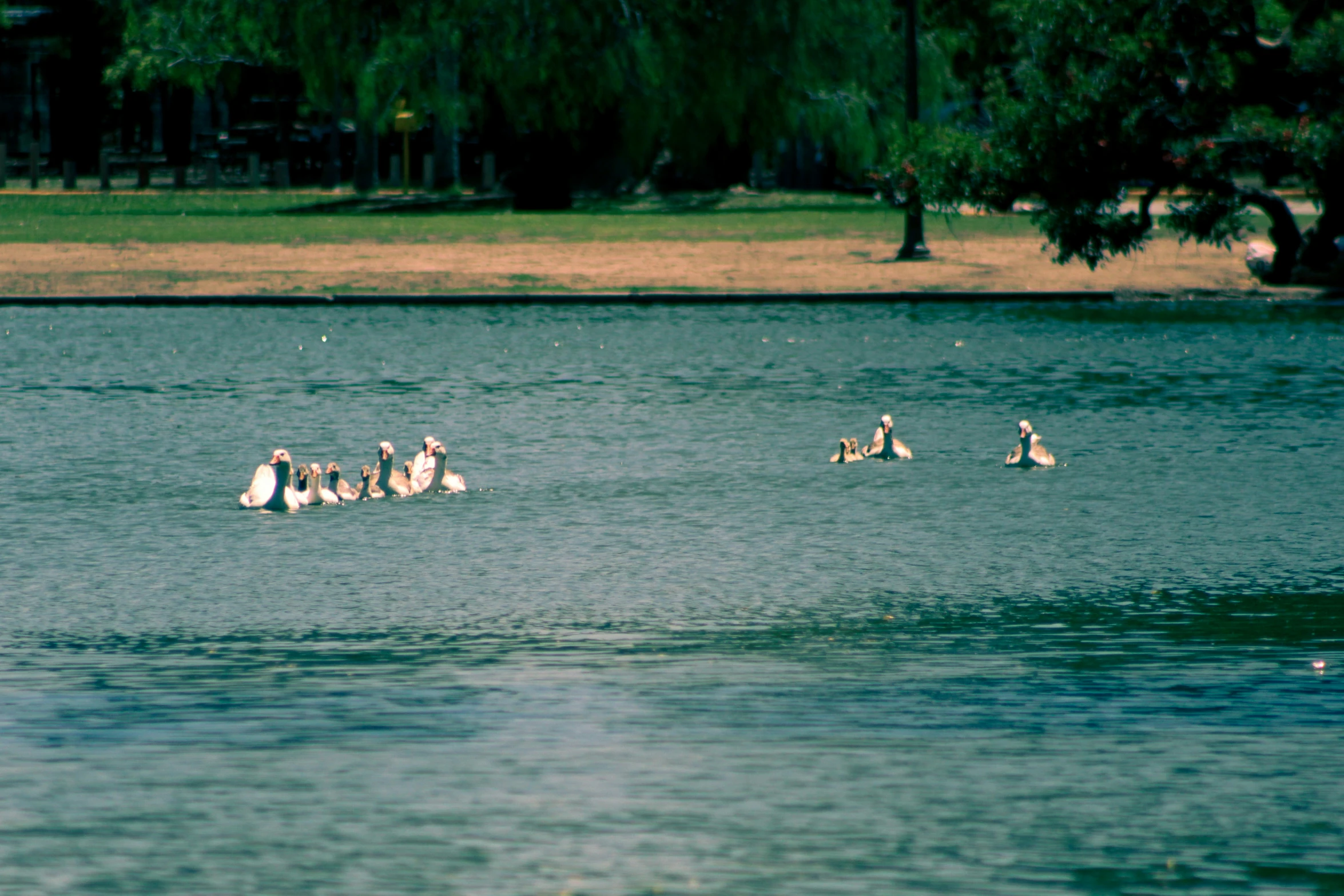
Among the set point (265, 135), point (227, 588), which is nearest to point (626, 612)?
point (227, 588)

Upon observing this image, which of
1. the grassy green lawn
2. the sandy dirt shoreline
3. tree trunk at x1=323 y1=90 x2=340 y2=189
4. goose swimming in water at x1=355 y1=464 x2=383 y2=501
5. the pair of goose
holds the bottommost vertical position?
goose swimming in water at x1=355 y1=464 x2=383 y2=501

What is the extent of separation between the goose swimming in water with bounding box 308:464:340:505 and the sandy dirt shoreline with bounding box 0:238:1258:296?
1489 centimetres

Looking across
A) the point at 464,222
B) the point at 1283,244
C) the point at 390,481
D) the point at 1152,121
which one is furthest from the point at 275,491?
the point at 464,222

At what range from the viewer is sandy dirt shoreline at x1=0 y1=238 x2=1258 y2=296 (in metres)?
26.0

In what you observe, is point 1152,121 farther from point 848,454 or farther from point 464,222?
point 464,222

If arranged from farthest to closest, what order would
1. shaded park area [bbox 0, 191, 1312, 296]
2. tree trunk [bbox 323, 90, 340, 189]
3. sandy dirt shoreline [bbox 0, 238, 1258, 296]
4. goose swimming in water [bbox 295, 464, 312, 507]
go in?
1. tree trunk [bbox 323, 90, 340, 189]
2. shaded park area [bbox 0, 191, 1312, 296]
3. sandy dirt shoreline [bbox 0, 238, 1258, 296]
4. goose swimming in water [bbox 295, 464, 312, 507]

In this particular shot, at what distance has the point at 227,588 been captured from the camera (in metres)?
7.89

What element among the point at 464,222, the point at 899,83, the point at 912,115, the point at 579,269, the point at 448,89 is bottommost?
the point at 579,269

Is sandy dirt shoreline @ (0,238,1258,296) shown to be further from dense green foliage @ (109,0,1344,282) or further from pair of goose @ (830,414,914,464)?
pair of goose @ (830,414,914,464)

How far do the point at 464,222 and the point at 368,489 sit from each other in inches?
1252

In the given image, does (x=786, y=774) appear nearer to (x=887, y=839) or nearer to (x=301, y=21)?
(x=887, y=839)

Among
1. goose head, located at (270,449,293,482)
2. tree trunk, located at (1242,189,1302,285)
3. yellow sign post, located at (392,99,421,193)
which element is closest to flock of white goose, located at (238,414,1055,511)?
goose head, located at (270,449,293,482)

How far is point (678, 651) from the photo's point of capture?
22.0 ft

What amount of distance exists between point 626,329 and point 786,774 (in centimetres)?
1570
